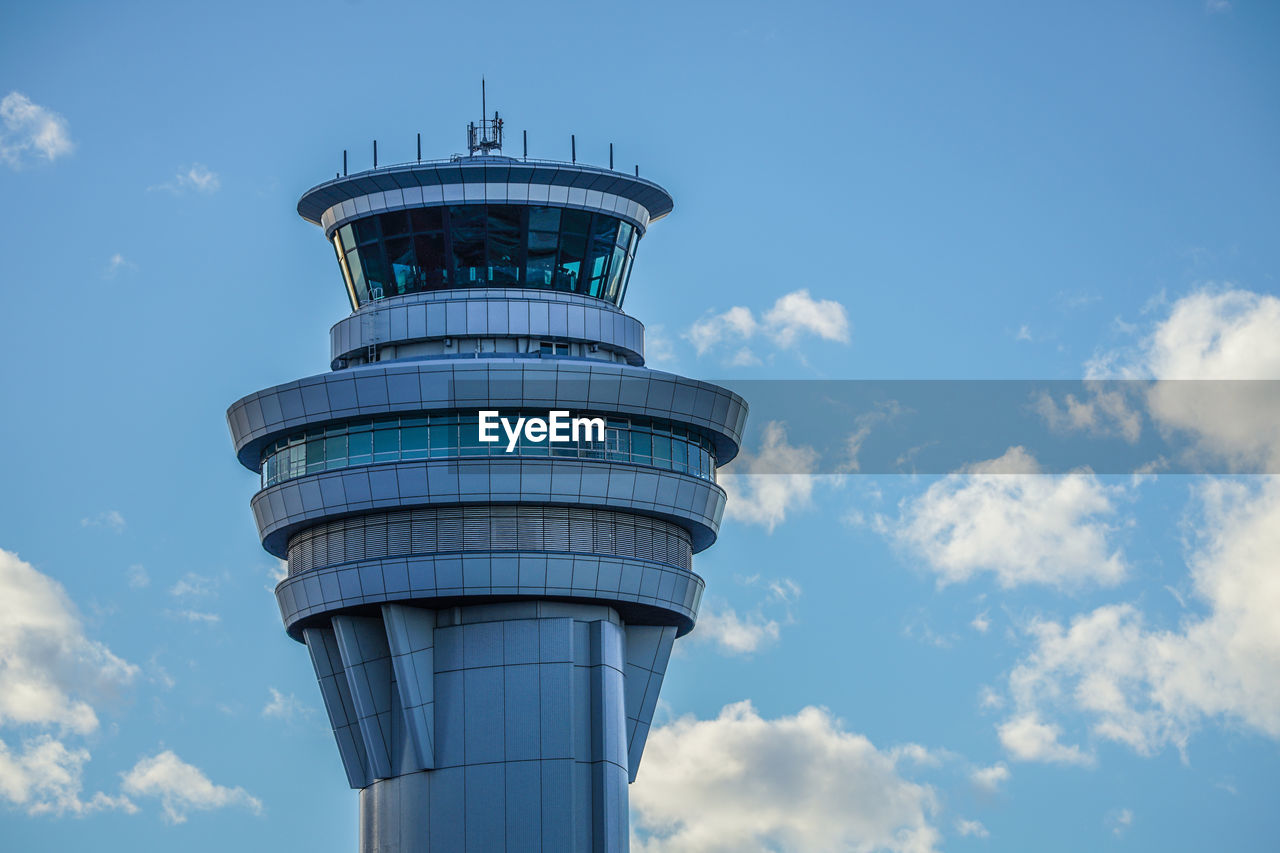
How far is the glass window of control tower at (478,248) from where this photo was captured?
80250 millimetres

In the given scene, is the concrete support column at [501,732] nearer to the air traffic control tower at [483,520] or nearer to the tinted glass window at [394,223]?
the air traffic control tower at [483,520]

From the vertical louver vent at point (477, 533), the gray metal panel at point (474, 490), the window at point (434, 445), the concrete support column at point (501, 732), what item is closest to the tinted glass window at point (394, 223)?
the window at point (434, 445)

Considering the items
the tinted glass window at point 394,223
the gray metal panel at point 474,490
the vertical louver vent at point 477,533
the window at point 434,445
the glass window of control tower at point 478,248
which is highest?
the tinted glass window at point 394,223

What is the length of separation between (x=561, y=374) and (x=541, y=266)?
20.2 feet

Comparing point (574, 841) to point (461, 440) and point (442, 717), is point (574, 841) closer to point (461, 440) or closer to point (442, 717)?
point (442, 717)

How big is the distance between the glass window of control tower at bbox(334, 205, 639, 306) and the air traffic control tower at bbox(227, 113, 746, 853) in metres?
0.09

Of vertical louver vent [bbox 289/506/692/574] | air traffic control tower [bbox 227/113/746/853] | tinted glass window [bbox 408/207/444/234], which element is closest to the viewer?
air traffic control tower [bbox 227/113/746/853]

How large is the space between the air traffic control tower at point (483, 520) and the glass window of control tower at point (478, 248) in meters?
0.09

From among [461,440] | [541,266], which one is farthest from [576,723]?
[541,266]

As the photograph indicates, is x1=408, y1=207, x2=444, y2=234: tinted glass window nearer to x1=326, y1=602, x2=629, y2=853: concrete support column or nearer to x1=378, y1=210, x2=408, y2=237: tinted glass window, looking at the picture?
x1=378, y1=210, x2=408, y2=237: tinted glass window

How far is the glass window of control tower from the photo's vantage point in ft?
263

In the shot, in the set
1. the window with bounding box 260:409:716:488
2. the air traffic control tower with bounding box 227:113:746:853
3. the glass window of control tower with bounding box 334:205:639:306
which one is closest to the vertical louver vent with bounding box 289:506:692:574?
the air traffic control tower with bounding box 227:113:746:853

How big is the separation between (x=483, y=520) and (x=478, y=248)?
10.2 meters

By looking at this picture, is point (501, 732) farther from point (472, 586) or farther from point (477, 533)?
point (477, 533)
